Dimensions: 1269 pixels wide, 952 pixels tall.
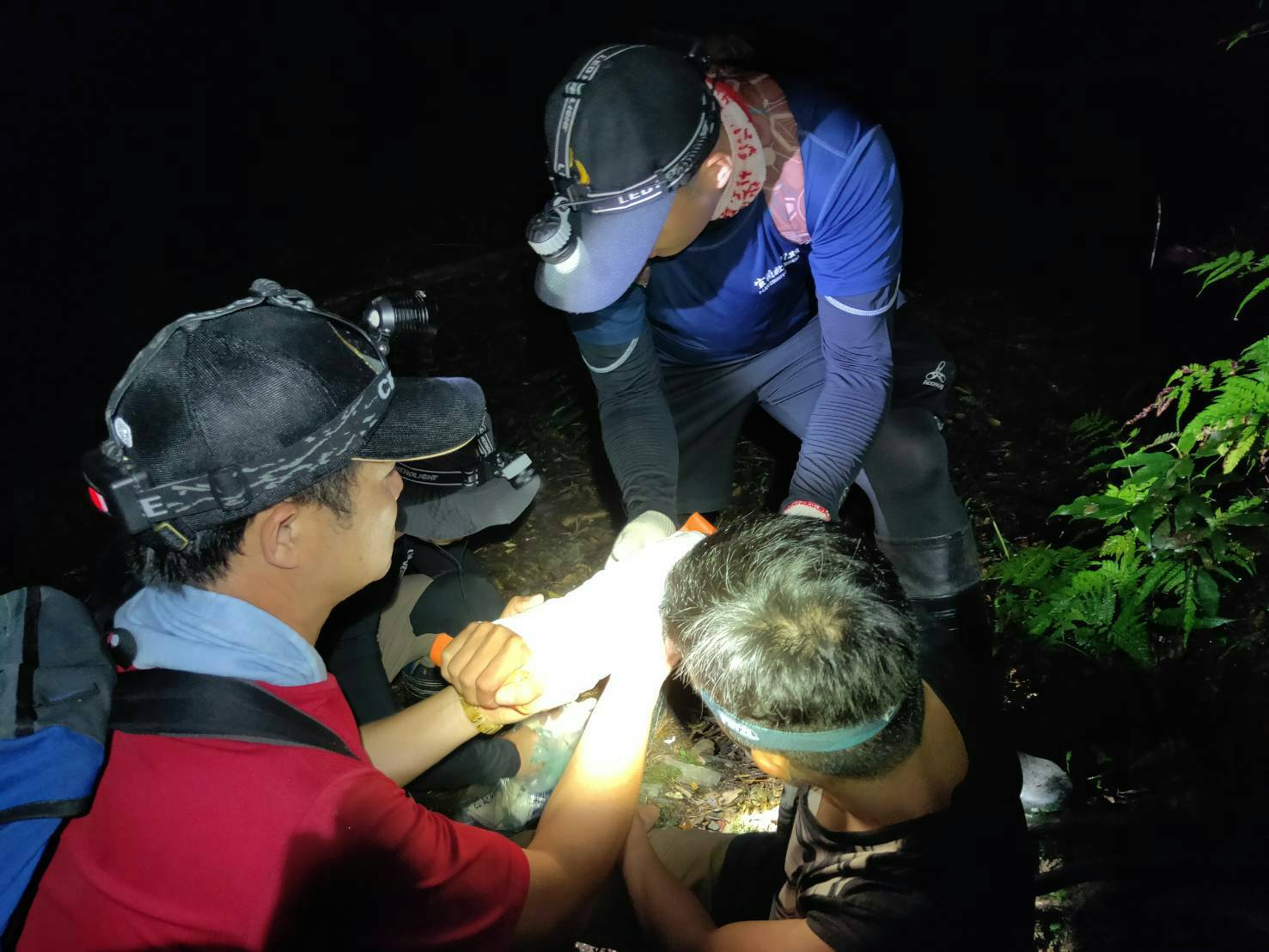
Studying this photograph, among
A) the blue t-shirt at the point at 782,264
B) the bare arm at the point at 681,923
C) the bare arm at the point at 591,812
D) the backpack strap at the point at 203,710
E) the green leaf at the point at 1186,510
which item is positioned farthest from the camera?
the green leaf at the point at 1186,510

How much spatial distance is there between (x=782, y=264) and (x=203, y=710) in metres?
2.42

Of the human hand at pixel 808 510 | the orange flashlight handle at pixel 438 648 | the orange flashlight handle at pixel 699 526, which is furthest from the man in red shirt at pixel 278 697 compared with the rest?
the human hand at pixel 808 510

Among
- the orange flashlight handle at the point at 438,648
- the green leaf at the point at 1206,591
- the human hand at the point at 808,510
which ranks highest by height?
the human hand at the point at 808,510

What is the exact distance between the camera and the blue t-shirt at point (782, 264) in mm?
2889

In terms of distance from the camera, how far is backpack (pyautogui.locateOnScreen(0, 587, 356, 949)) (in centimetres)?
175

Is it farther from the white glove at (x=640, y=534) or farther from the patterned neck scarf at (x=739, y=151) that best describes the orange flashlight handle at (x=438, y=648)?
the patterned neck scarf at (x=739, y=151)

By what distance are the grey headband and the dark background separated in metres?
4.90

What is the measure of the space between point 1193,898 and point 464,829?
104 inches

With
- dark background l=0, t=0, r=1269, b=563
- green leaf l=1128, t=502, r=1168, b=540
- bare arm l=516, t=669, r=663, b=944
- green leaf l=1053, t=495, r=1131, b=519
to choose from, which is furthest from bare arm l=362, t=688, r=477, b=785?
dark background l=0, t=0, r=1269, b=563

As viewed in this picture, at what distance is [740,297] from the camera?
3.29 metres

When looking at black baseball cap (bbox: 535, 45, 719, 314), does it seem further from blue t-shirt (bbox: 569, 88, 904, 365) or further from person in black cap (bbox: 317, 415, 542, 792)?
person in black cap (bbox: 317, 415, 542, 792)

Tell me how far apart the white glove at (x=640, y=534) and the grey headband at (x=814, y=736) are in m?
0.88

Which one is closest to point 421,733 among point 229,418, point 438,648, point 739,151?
point 438,648

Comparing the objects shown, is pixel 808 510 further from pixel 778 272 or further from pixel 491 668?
pixel 491 668
